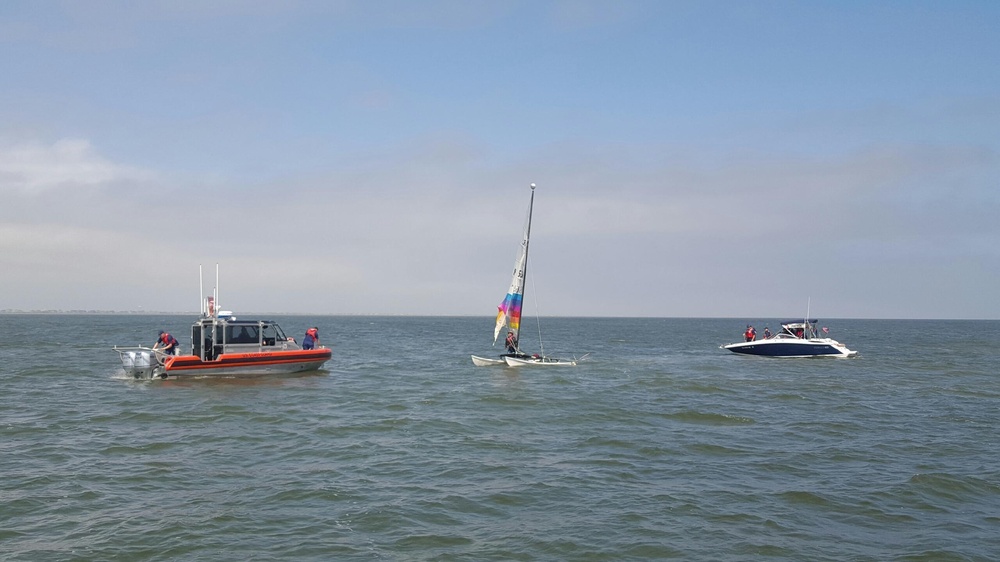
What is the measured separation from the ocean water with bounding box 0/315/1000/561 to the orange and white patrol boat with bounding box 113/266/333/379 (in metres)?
1.17

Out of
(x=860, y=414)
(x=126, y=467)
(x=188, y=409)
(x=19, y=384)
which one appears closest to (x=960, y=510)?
(x=860, y=414)

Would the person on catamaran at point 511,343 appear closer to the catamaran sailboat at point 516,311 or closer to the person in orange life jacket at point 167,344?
the catamaran sailboat at point 516,311

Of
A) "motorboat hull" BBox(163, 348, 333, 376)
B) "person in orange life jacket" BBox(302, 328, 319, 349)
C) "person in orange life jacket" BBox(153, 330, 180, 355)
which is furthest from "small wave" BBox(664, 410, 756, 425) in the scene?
"person in orange life jacket" BBox(153, 330, 180, 355)

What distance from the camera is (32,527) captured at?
1155cm

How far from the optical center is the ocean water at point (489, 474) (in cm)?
1122

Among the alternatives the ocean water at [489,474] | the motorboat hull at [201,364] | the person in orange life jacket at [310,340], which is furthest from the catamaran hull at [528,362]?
the motorboat hull at [201,364]

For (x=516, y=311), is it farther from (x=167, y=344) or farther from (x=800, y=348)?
(x=800, y=348)

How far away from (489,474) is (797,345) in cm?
4258

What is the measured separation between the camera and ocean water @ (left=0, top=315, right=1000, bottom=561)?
11.2 meters

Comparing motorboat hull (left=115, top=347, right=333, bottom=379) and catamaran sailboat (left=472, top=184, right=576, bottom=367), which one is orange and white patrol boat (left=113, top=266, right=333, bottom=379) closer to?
motorboat hull (left=115, top=347, right=333, bottom=379)

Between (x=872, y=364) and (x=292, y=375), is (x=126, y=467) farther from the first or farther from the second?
(x=872, y=364)

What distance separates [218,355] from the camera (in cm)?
3195

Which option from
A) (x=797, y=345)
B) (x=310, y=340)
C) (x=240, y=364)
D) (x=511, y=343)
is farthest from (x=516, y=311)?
(x=797, y=345)

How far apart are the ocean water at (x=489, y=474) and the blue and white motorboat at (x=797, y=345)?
21033mm
